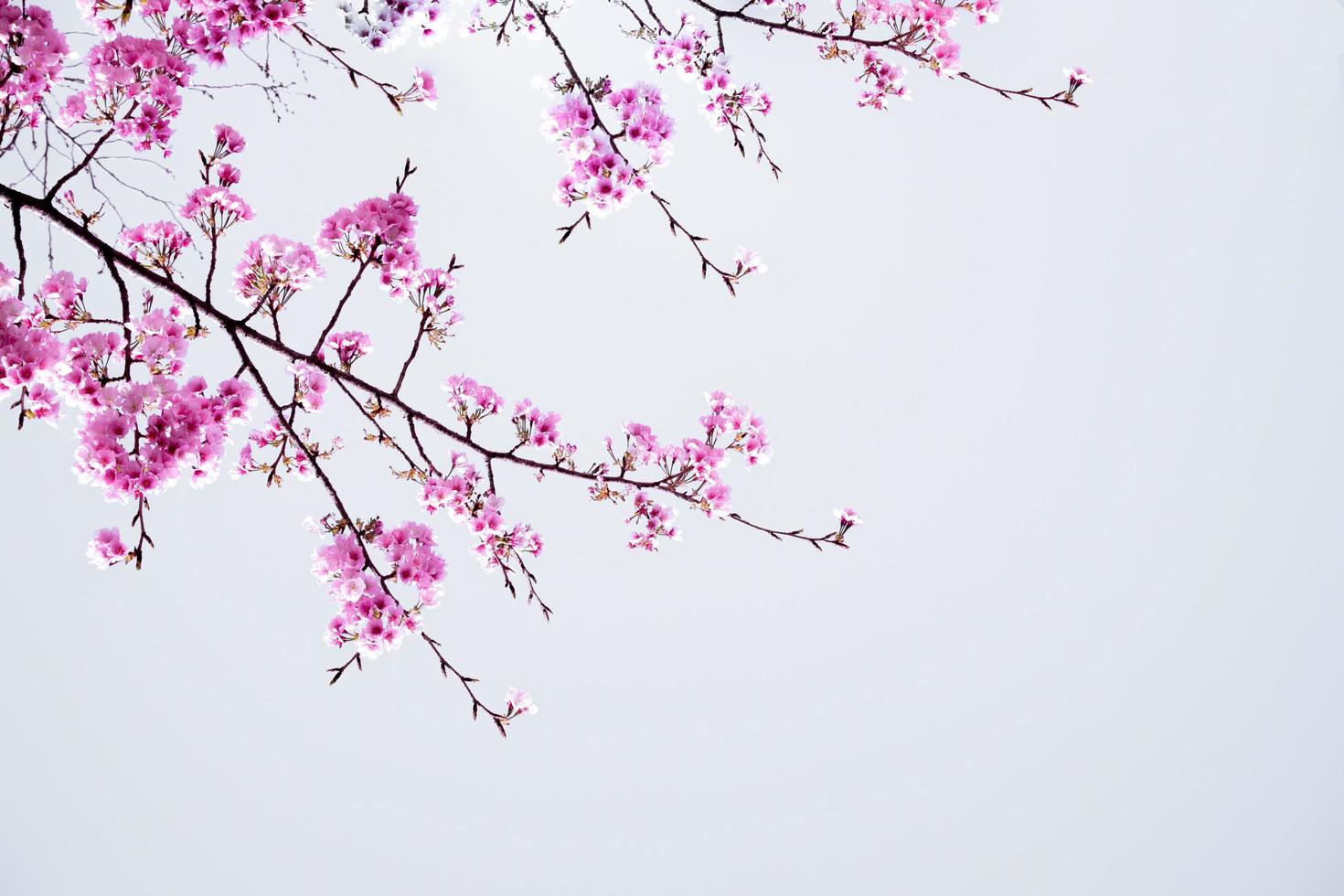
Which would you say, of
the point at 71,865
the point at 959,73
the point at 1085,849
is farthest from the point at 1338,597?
the point at 71,865

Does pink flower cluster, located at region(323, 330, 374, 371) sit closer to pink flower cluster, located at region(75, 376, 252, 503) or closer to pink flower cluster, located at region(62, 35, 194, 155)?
pink flower cluster, located at region(75, 376, 252, 503)

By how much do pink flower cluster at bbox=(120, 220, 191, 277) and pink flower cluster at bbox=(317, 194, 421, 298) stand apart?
0.43 m

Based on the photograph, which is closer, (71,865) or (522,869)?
(71,865)

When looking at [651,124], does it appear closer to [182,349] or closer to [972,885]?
[182,349]

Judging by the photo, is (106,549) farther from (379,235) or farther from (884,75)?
(884,75)

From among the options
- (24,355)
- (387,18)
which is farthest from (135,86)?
(24,355)

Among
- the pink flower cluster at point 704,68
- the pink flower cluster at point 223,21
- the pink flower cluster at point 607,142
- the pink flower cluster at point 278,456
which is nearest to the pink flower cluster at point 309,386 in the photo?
the pink flower cluster at point 278,456

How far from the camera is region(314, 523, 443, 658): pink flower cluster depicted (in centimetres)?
229

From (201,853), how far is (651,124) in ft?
50.1

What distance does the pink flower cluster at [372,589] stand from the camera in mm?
2291

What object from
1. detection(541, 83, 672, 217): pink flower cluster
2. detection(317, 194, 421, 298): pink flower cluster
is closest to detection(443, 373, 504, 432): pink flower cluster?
detection(317, 194, 421, 298): pink flower cluster

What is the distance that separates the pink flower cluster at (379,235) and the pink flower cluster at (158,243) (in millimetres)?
430

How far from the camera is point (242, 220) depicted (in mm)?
2428

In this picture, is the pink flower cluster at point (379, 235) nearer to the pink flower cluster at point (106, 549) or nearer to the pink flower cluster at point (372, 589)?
the pink flower cluster at point (372, 589)
